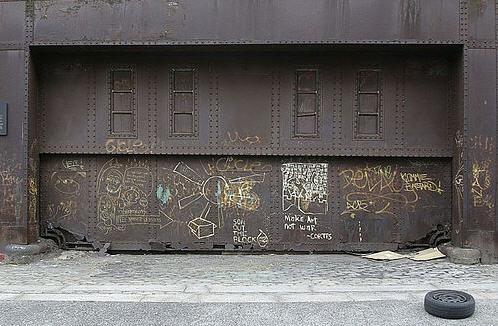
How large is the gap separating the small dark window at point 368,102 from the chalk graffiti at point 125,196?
14.9ft

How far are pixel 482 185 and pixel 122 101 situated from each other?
295 inches

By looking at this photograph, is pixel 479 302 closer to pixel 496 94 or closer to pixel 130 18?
pixel 496 94

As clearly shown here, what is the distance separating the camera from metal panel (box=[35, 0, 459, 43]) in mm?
9633

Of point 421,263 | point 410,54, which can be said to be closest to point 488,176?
point 421,263

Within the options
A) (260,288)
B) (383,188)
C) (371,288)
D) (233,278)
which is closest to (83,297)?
(233,278)

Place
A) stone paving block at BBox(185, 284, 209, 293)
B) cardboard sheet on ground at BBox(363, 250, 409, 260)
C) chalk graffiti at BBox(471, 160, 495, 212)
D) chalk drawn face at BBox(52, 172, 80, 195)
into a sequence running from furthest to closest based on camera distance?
chalk drawn face at BBox(52, 172, 80, 195) → cardboard sheet on ground at BBox(363, 250, 409, 260) → chalk graffiti at BBox(471, 160, 495, 212) → stone paving block at BBox(185, 284, 209, 293)

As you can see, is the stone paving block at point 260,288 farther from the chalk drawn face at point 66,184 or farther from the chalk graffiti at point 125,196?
the chalk drawn face at point 66,184

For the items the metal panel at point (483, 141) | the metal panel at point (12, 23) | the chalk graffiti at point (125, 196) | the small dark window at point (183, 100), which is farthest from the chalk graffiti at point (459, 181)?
the metal panel at point (12, 23)

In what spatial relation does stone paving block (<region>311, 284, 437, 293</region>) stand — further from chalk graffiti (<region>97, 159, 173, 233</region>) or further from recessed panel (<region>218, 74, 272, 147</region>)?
chalk graffiti (<region>97, 159, 173, 233</region>)

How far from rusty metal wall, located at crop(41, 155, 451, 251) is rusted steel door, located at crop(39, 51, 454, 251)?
0.07 ft

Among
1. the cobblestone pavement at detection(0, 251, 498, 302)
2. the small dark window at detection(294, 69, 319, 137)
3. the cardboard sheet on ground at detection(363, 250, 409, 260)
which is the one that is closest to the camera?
the cobblestone pavement at detection(0, 251, 498, 302)

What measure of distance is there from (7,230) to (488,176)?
9530 millimetres

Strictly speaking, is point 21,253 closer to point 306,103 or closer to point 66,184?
point 66,184

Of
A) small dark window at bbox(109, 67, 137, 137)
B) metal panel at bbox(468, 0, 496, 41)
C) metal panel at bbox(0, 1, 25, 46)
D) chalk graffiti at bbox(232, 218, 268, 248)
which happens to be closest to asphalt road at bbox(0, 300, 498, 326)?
chalk graffiti at bbox(232, 218, 268, 248)
